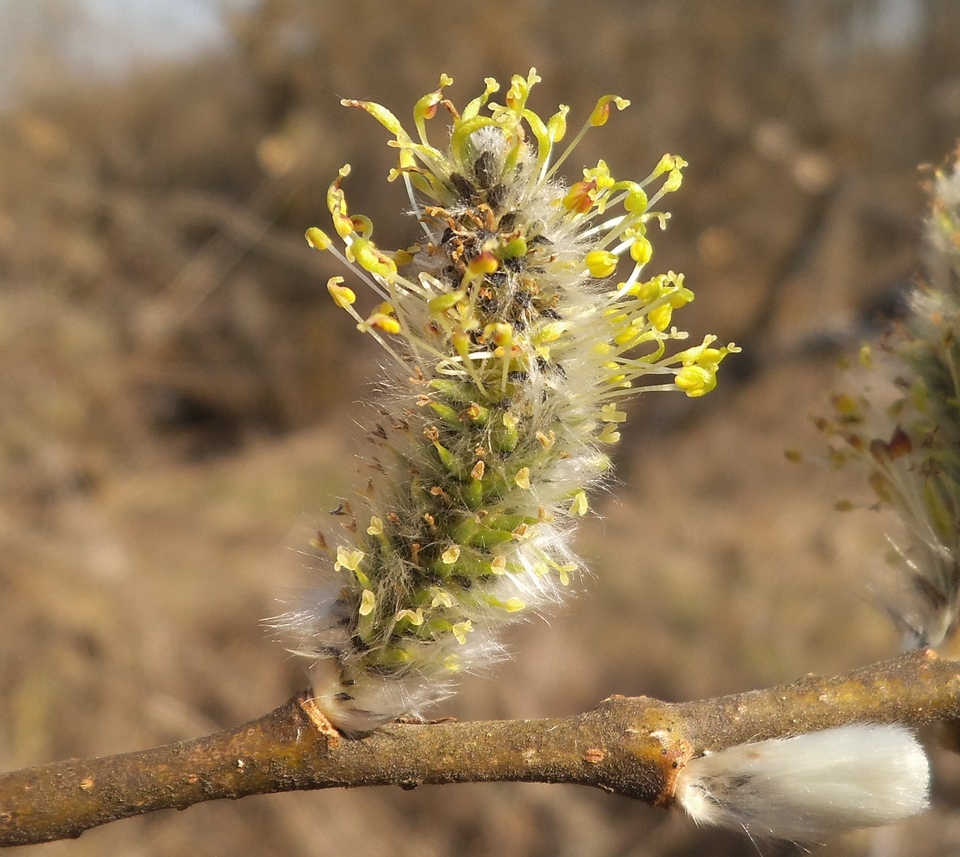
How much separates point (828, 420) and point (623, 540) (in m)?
5.41

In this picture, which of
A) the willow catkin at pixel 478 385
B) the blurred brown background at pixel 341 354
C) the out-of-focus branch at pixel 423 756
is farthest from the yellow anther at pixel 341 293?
the blurred brown background at pixel 341 354

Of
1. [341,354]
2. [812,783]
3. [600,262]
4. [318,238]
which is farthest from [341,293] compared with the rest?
[341,354]

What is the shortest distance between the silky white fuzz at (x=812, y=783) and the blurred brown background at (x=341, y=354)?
3578 millimetres

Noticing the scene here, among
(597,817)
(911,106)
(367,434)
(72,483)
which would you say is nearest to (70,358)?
(72,483)

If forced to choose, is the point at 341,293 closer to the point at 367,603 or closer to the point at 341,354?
the point at 367,603

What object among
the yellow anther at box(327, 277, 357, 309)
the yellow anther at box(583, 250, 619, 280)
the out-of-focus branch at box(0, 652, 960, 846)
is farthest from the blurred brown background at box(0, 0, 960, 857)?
the yellow anther at box(327, 277, 357, 309)

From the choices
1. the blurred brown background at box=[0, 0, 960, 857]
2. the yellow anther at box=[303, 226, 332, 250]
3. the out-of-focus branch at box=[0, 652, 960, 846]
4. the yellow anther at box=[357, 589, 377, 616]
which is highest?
the blurred brown background at box=[0, 0, 960, 857]

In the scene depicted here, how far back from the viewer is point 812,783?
3.48 ft

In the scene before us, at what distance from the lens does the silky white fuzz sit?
105 cm

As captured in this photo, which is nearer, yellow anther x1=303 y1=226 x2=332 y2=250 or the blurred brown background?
yellow anther x1=303 y1=226 x2=332 y2=250

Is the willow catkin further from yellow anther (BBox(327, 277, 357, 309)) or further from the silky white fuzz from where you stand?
the silky white fuzz

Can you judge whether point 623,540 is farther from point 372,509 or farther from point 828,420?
point 372,509

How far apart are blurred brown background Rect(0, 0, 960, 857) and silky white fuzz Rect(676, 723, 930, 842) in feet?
11.7

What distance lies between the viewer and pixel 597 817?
4.43 meters
